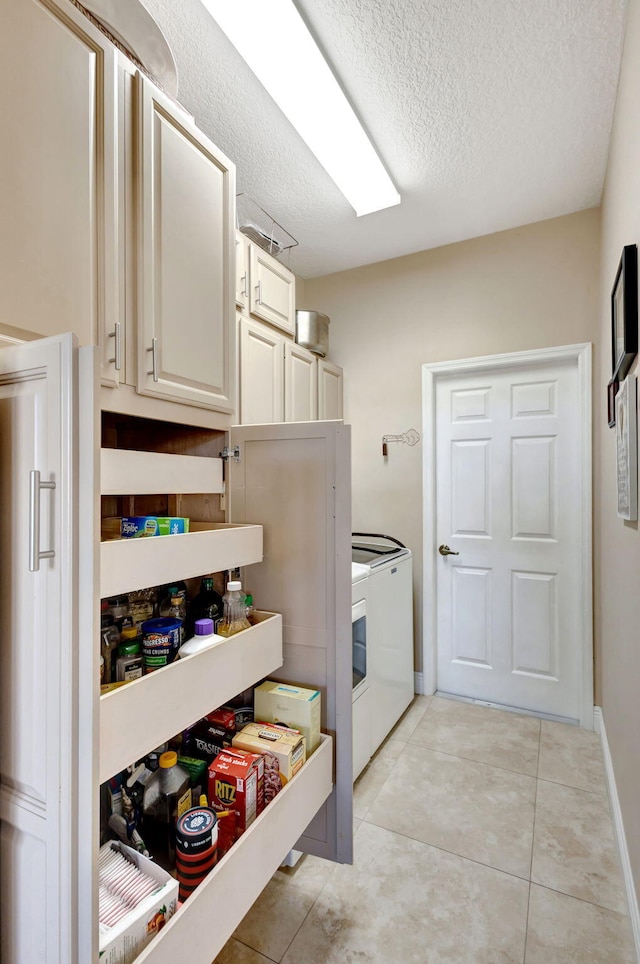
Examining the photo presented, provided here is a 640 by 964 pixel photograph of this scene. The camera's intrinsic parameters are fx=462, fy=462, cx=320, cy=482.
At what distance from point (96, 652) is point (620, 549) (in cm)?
175

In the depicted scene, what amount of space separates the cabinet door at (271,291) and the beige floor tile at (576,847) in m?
2.43

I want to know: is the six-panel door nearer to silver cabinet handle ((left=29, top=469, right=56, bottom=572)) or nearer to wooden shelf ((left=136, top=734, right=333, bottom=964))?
wooden shelf ((left=136, top=734, right=333, bottom=964))

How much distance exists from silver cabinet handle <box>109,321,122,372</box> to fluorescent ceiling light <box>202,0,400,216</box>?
1123 millimetres

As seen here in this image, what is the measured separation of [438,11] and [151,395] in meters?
1.51

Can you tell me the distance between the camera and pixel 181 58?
1.58m

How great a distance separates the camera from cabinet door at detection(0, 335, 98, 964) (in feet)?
2.17

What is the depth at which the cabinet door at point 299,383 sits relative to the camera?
2400 millimetres

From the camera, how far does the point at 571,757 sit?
2.23 meters

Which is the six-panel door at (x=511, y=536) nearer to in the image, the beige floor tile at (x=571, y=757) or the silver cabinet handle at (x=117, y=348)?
the beige floor tile at (x=571, y=757)

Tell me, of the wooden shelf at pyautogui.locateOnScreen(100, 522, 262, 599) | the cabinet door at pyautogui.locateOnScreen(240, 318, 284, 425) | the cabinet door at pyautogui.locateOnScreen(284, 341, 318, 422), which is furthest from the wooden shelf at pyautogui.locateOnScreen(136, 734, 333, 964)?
the cabinet door at pyautogui.locateOnScreen(284, 341, 318, 422)

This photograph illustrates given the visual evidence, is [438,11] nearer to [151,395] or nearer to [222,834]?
[151,395]

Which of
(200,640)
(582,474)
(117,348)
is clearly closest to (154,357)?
(117,348)

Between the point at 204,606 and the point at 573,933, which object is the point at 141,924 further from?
the point at 573,933

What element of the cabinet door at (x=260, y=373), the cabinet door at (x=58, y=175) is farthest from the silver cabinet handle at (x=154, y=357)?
the cabinet door at (x=260, y=373)
